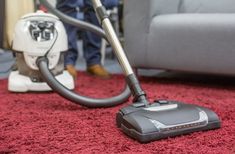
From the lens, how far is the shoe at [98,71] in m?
1.98

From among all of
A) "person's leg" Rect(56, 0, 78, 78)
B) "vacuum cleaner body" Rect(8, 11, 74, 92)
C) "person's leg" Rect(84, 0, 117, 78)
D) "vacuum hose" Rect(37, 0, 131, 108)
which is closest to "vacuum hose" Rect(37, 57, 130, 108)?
"vacuum hose" Rect(37, 0, 131, 108)

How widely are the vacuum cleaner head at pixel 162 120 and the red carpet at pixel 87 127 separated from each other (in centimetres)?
2

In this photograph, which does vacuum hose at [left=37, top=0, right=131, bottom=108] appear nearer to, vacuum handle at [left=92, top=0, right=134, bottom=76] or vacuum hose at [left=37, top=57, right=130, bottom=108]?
vacuum hose at [left=37, top=57, right=130, bottom=108]

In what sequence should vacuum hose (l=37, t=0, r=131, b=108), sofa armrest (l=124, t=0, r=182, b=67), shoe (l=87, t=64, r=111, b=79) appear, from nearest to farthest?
vacuum hose (l=37, t=0, r=131, b=108) < sofa armrest (l=124, t=0, r=182, b=67) < shoe (l=87, t=64, r=111, b=79)

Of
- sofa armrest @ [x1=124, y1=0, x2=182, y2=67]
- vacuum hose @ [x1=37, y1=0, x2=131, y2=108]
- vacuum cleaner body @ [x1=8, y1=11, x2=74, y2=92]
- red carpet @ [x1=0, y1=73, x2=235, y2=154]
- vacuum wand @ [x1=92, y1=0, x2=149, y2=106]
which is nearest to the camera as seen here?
red carpet @ [x1=0, y1=73, x2=235, y2=154]

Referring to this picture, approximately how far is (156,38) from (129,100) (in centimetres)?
44

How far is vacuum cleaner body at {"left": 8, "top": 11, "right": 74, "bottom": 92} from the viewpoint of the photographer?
1.49 m

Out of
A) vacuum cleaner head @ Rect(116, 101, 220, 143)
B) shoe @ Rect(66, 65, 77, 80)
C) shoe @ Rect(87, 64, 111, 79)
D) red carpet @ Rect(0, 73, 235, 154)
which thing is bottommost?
shoe @ Rect(87, 64, 111, 79)

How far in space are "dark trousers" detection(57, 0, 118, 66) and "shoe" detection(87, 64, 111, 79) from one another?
0.03m

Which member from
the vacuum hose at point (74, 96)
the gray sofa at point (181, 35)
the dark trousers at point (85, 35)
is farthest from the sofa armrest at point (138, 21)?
the vacuum hose at point (74, 96)

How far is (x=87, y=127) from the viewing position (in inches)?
41.7

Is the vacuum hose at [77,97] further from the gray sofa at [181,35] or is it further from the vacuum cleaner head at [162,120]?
the gray sofa at [181,35]

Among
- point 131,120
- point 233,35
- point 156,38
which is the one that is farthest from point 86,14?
point 131,120

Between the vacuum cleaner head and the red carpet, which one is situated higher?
the vacuum cleaner head
